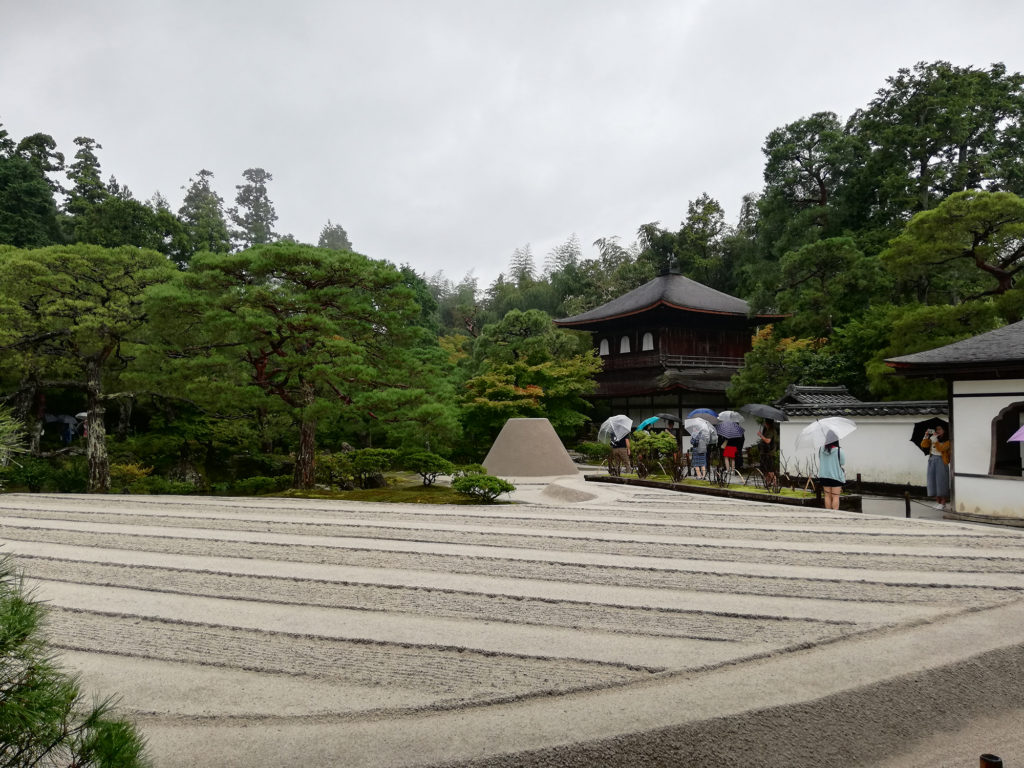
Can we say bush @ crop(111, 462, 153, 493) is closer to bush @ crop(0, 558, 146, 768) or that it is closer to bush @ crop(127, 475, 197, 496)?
bush @ crop(127, 475, 197, 496)

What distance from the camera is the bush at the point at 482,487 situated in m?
10.1

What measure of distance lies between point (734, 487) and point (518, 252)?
41207 millimetres

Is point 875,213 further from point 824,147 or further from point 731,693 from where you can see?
point 731,693

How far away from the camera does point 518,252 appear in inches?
1986

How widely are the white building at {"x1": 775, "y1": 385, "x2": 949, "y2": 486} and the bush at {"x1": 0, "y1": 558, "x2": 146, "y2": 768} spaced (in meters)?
12.4

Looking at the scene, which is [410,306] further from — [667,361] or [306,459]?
[667,361]

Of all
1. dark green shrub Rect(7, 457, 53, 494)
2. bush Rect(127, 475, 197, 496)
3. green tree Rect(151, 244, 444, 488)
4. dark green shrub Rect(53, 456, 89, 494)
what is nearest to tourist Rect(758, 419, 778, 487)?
green tree Rect(151, 244, 444, 488)

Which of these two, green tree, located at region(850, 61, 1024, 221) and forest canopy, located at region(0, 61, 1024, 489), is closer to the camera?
forest canopy, located at region(0, 61, 1024, 489)

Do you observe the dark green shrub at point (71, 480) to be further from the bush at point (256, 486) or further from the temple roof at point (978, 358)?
the temple roof at point (978, 358)

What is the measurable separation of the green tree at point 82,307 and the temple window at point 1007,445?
1540 cm

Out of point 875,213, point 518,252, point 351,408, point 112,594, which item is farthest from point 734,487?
point 518,252

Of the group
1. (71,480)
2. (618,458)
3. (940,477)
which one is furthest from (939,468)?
(71,480)

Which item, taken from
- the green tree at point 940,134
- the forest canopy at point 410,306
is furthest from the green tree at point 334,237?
the green tree at point 940,134

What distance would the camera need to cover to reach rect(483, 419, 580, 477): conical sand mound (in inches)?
602
